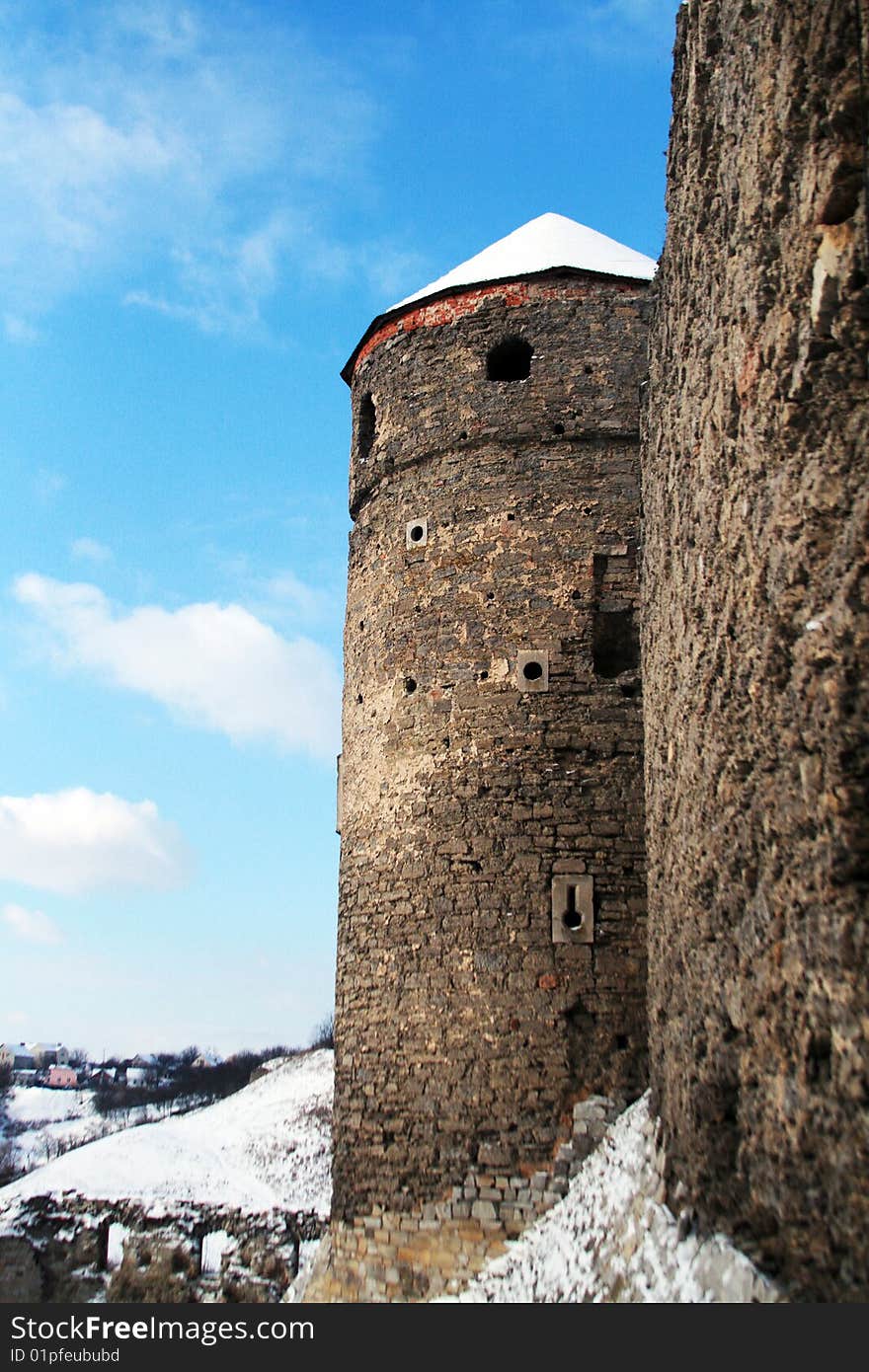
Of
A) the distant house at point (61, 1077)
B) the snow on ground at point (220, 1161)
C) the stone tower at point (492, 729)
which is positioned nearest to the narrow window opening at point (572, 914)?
the stone tower at point (492, 729)

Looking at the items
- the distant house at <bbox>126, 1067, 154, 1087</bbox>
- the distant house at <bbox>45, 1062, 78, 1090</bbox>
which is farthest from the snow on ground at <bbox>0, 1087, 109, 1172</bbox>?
the distant house at <bbox>45, 1062, 78, 1090</bbox>

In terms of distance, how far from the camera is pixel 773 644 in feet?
15.1

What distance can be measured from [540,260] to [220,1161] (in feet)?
77.5

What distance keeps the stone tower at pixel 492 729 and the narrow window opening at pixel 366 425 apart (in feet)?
0.11

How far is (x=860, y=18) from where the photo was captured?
399 cm

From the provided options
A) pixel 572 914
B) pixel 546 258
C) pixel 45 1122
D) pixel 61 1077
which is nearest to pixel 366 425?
pixel 546 258

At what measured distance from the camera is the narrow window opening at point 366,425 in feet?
38.1

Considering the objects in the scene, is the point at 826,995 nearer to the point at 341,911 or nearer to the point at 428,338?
the point at 341,911

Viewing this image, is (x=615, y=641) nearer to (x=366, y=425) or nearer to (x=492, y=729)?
(x=492, y=729)

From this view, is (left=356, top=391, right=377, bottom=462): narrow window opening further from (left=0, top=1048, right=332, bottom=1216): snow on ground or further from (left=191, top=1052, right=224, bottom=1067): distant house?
(left=191, top=1052, right=224, bottom=1067): distant house

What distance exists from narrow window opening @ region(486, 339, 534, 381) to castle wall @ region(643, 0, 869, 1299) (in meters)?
4.37

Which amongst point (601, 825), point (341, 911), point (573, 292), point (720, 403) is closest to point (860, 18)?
point (720, 403)

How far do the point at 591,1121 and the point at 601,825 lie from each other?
197 cm

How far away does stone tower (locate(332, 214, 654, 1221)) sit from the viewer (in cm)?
904
